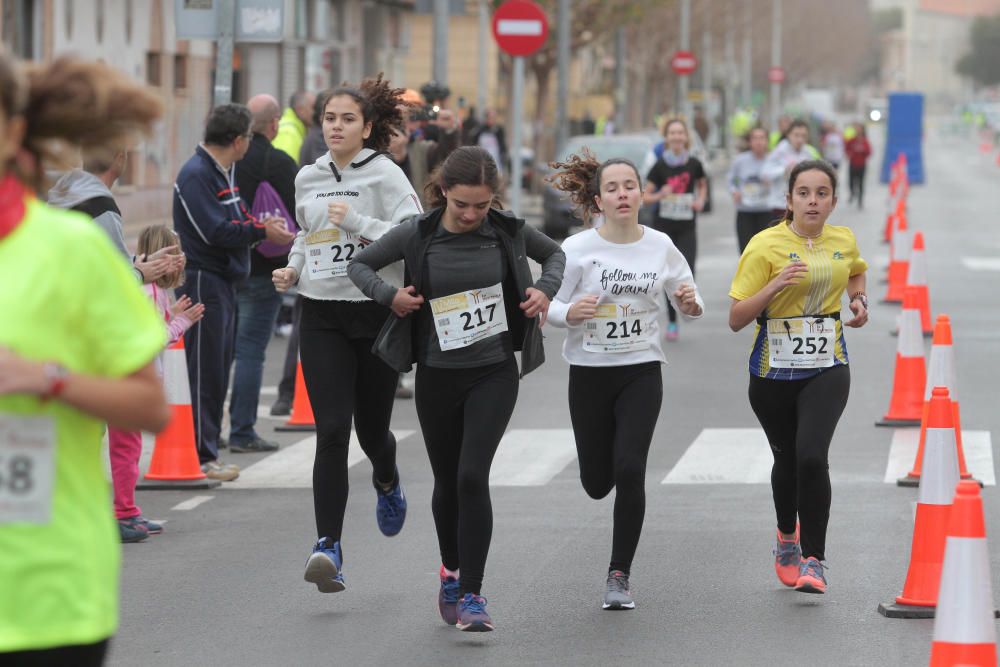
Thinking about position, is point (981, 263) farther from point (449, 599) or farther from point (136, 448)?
point (449, 599)

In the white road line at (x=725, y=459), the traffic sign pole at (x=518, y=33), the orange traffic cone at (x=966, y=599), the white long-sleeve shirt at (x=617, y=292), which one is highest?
the traffic sign pole at (x=518, y=33)

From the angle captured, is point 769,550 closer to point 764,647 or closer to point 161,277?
point 764,647

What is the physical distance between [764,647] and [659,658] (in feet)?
1.26

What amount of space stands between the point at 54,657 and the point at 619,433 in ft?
12.5

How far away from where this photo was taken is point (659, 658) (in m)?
6.37

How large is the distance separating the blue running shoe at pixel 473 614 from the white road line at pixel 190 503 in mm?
2999

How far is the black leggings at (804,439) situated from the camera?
23.4 feet

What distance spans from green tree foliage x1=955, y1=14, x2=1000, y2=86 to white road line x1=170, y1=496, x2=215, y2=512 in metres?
195

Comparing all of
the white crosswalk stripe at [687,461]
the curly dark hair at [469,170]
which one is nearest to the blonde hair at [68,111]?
the curly dark hair at [469,170]

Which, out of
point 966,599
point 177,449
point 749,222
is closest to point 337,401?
point 966,599

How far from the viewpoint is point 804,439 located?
7121mm

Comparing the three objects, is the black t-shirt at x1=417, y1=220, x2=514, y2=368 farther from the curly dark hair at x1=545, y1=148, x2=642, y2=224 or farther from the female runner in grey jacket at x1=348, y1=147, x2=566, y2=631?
the curly dark hair at x1=545, y1=148, x2=642, y2=224

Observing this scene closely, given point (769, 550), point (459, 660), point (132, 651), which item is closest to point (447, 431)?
point (459, 660)

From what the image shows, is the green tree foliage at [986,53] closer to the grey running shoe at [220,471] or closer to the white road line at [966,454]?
the white road line at [966,454]
